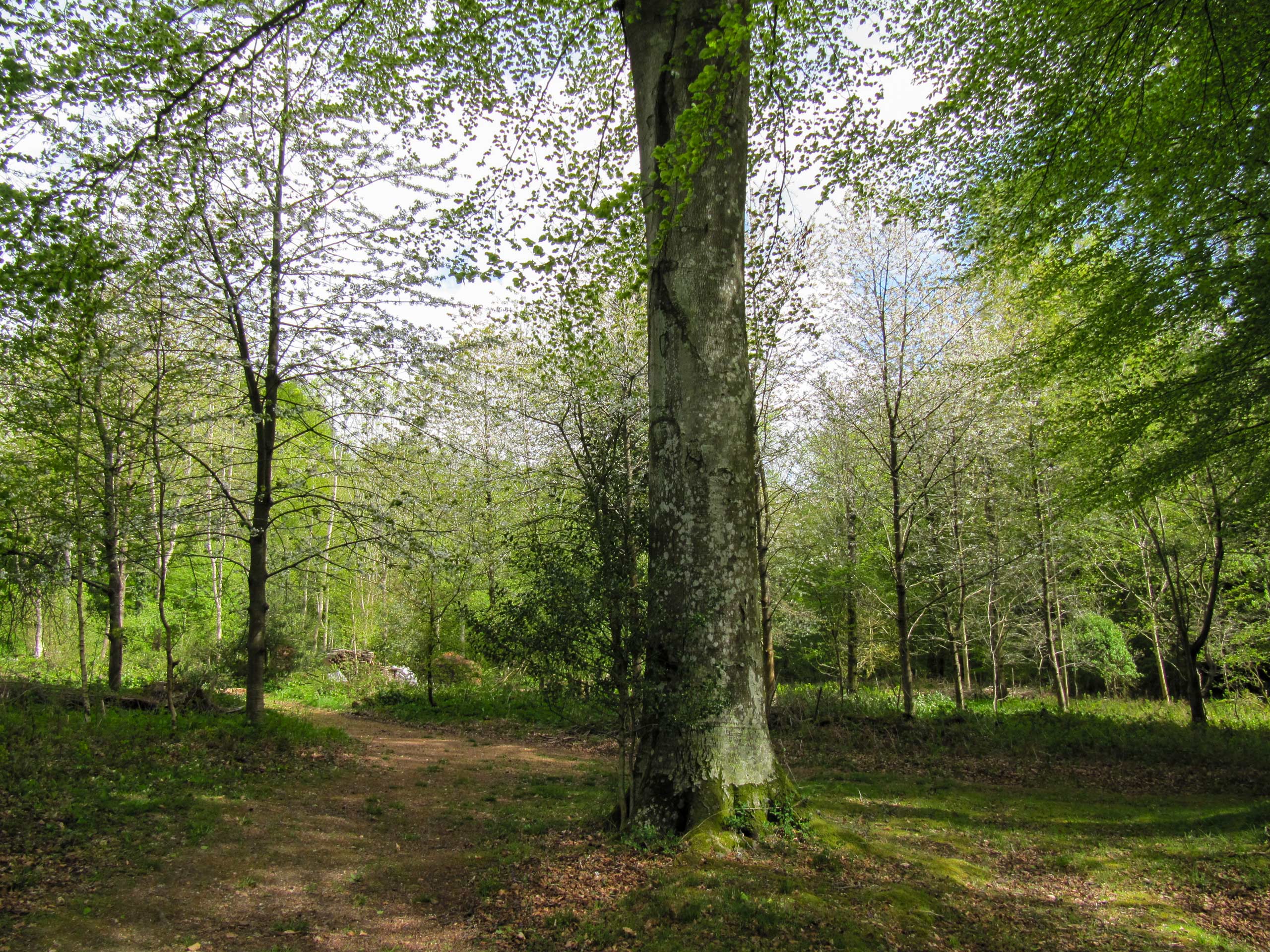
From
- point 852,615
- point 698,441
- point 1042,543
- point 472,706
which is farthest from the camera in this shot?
point 852,615

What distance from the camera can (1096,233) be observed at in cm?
820

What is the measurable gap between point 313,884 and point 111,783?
247cm

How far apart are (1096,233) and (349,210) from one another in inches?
384

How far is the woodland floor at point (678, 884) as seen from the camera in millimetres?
3312

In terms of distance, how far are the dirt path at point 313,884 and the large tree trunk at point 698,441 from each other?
152 centimetres

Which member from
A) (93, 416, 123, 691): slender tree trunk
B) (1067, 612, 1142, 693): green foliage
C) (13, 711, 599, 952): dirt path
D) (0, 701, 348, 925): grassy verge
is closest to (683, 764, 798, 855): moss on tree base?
(13, 711, 599, 952): dirt path

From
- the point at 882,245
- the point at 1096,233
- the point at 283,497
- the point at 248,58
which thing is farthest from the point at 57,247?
the point at 882,245

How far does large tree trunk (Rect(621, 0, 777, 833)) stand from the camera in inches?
161

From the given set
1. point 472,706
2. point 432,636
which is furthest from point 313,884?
point 472,706

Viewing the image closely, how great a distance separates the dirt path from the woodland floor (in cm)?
2

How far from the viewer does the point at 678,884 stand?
3.53 m

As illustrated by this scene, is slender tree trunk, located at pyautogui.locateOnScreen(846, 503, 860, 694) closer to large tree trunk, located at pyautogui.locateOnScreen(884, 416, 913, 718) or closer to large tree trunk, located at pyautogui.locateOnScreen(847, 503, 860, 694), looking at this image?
large tree trunk, located at pyautogui.locateOnScreen(847, 503, 860, 694)

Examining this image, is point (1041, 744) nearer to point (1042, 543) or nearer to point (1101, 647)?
point (1042, 543)

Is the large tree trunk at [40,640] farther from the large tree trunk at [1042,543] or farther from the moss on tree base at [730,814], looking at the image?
the large tree trunk at [1042,543]
